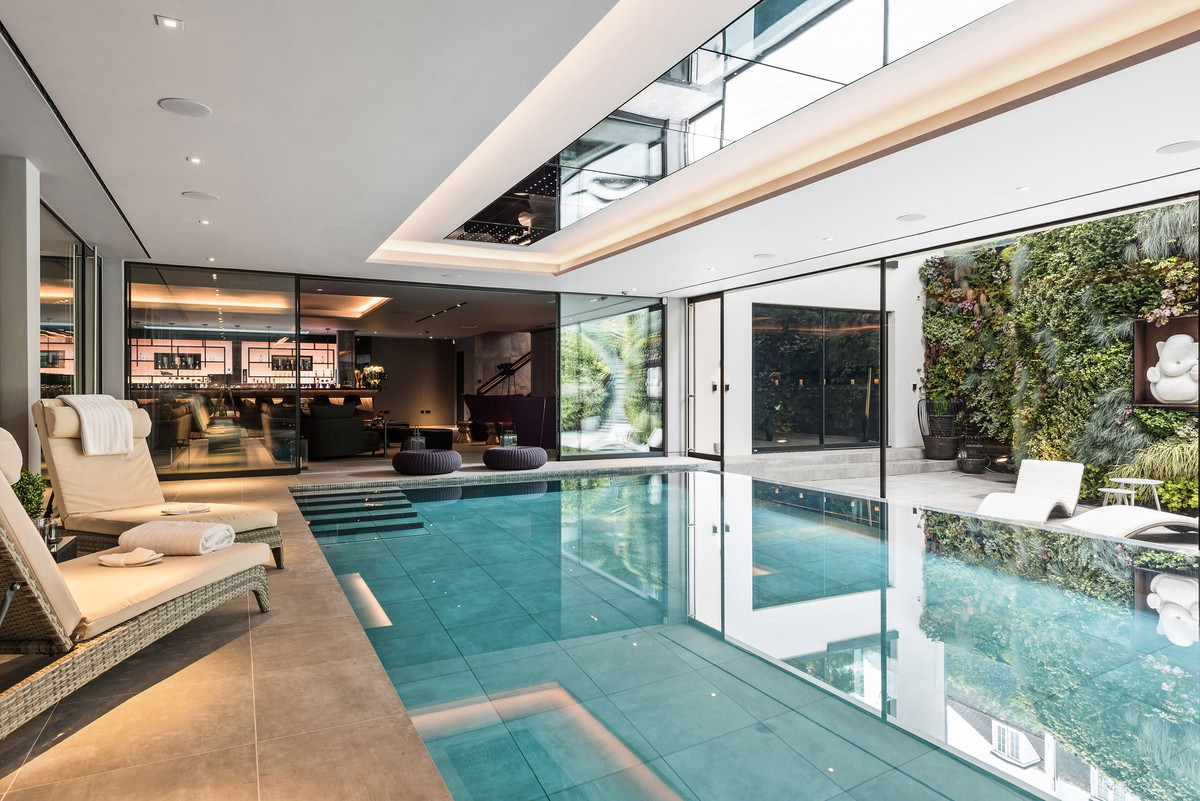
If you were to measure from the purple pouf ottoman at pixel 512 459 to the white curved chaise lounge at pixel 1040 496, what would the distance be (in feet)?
18.0

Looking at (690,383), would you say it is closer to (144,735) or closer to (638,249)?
(638,249)

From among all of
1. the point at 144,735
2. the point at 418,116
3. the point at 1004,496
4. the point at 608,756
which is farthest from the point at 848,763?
the point at 1004,496

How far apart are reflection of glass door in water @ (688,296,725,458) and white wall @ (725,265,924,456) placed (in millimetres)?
311

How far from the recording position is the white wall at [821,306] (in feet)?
35.6

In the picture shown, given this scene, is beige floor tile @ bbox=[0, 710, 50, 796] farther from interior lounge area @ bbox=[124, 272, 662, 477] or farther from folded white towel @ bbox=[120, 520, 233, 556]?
interior lounge area @ bbox=[124, 272, 662, 477]

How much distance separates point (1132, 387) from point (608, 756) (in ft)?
24.8

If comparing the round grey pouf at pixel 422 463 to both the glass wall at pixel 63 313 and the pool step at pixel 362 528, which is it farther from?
the glass wall at pixel 63 313

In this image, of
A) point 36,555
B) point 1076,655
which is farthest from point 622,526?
point 36,555

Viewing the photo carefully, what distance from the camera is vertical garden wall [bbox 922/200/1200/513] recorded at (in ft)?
22.6

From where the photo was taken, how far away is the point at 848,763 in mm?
2244

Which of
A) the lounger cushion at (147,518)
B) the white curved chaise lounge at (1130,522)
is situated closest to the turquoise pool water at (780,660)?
the white curved chaise lounge at (1130,522)

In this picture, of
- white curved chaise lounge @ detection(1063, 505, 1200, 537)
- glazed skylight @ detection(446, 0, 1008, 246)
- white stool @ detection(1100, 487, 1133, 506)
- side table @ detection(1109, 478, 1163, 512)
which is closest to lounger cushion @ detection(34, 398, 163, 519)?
glazed skylight @ detection(446, 0, 1008, 246)

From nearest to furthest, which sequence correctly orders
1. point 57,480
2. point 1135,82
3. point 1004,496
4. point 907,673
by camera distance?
point 907,673 < point 1135,82 < point 57,480 < point 1004,496

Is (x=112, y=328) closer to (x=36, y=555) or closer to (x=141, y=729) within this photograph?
(x=36, y=555)
